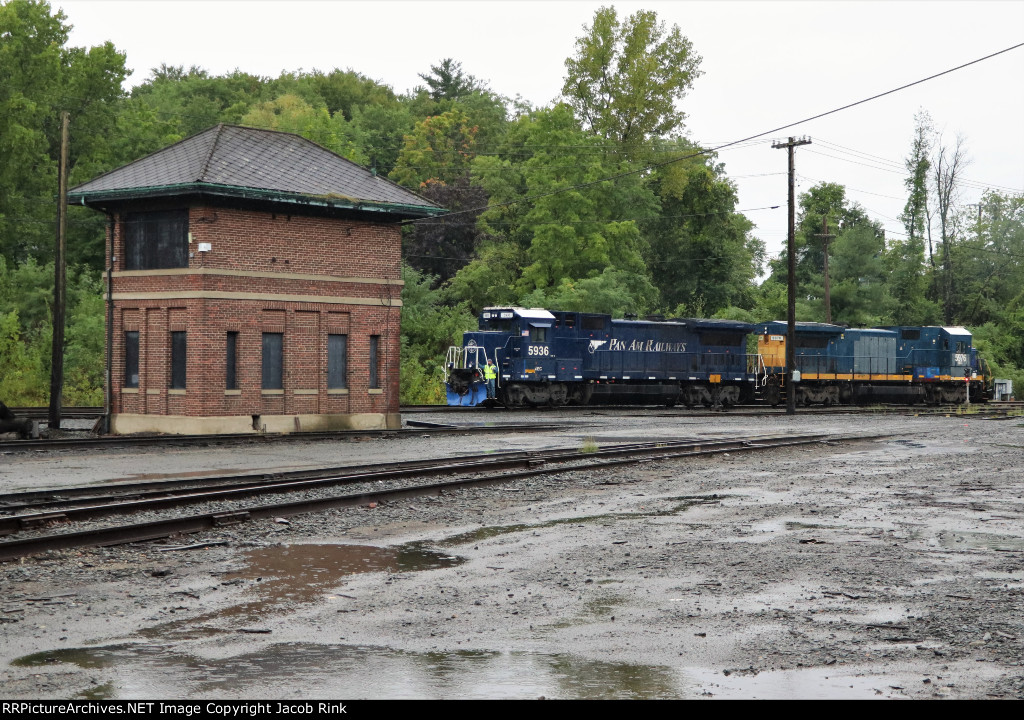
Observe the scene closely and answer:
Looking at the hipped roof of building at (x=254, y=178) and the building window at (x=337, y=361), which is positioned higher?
the hipped roof of building at (x=254, y=178)

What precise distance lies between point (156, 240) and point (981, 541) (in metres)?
22.9

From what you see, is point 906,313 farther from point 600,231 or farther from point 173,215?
point 173,215

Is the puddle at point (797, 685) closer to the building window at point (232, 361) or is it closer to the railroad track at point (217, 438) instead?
the railroad track at point (217, 438)

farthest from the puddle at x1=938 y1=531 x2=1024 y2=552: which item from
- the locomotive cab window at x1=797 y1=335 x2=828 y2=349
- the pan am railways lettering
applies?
the locomotive cab window at x1=797 y1=335 x2=828 y2=349

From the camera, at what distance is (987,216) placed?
311 ft

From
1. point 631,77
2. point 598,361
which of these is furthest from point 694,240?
point 598,361

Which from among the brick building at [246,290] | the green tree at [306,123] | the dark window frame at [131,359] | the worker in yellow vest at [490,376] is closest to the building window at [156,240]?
the brick building at [246,290]

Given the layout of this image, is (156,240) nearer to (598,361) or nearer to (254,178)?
(254,178)

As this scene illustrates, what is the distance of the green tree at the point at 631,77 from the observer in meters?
72.2

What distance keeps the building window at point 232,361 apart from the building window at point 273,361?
34.4 inches

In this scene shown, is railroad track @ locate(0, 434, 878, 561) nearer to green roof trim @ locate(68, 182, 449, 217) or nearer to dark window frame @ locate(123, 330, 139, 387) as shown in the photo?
green roof trim @ locate(68, 182, 449, 217)

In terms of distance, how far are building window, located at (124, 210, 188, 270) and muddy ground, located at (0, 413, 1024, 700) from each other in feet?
50.4

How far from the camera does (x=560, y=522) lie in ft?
43.2

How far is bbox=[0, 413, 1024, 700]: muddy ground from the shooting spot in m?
6.40
